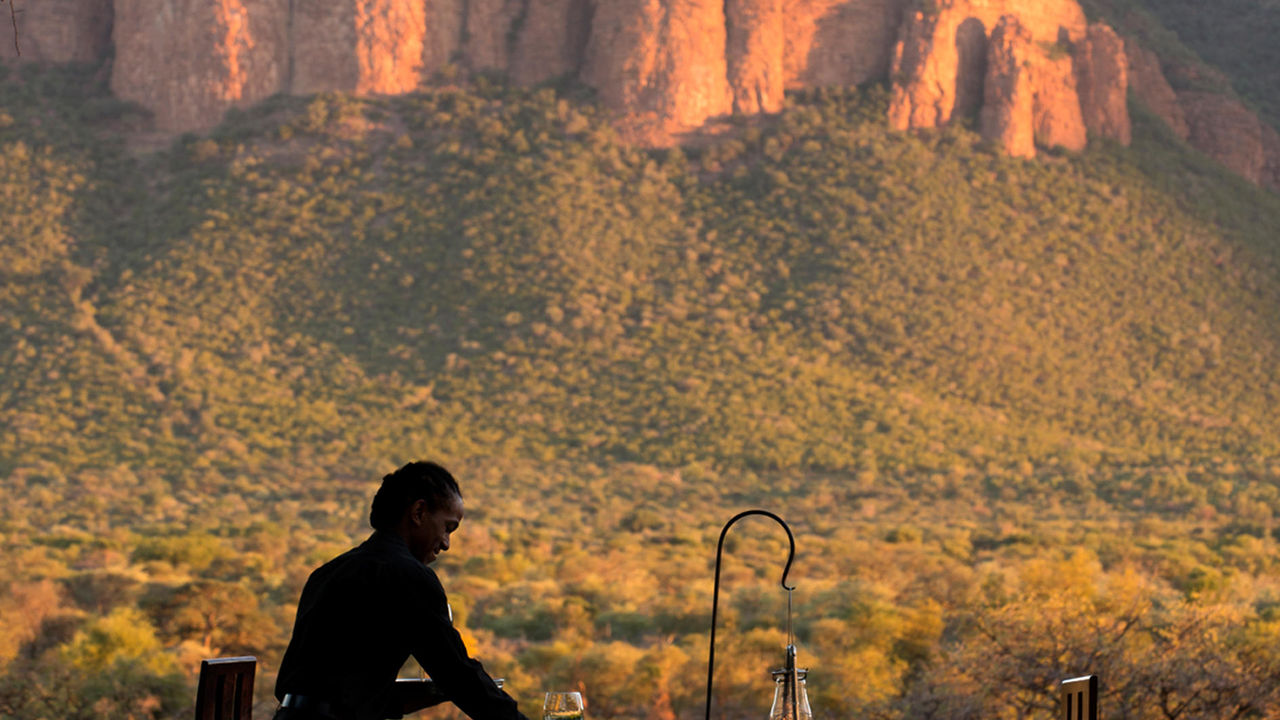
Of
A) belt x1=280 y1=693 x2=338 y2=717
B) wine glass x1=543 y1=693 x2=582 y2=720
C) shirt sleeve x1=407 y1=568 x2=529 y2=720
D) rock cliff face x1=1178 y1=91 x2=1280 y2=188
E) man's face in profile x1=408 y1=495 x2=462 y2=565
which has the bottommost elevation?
wine glass x1=543 y1=693 x2=582 y2=720

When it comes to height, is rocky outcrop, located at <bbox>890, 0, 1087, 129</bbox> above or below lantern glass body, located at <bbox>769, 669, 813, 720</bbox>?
above

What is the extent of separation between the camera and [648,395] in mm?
36125

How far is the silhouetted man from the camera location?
12.1ft

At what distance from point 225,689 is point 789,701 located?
1377 millimetres

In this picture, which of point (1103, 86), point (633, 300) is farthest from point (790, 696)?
point (1103, 86)

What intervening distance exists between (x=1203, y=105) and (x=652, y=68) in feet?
64.6

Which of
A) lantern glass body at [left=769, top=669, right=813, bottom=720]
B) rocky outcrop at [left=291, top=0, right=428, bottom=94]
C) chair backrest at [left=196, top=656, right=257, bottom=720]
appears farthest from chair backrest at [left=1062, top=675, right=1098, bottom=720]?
rocky outcrop at [left=291, top=0, right=428, bottom=94]

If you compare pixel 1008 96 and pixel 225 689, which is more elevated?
pixel 1008 96

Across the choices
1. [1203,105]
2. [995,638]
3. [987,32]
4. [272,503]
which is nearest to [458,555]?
[272,503]

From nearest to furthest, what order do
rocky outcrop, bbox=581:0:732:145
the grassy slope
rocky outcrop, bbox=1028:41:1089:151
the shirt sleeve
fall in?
the shirt sleeve < the grassy slope < rocky outcrop, bbox=581:0:732:145 < rocky outcrop, bbox=1028:41:1089:151

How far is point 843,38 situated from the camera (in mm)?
49125

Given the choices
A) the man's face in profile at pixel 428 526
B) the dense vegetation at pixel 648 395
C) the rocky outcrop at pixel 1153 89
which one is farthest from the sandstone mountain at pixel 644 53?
the man's face in profile at pixel 428 526

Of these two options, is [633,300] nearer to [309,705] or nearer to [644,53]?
[644,53]

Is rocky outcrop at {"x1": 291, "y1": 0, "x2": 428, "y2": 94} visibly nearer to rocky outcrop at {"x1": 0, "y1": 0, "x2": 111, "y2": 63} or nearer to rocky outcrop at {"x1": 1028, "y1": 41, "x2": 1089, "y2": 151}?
rocky outcrop at {"x1": 0, "y1": 0, "x2": 111, "y2": 63}
